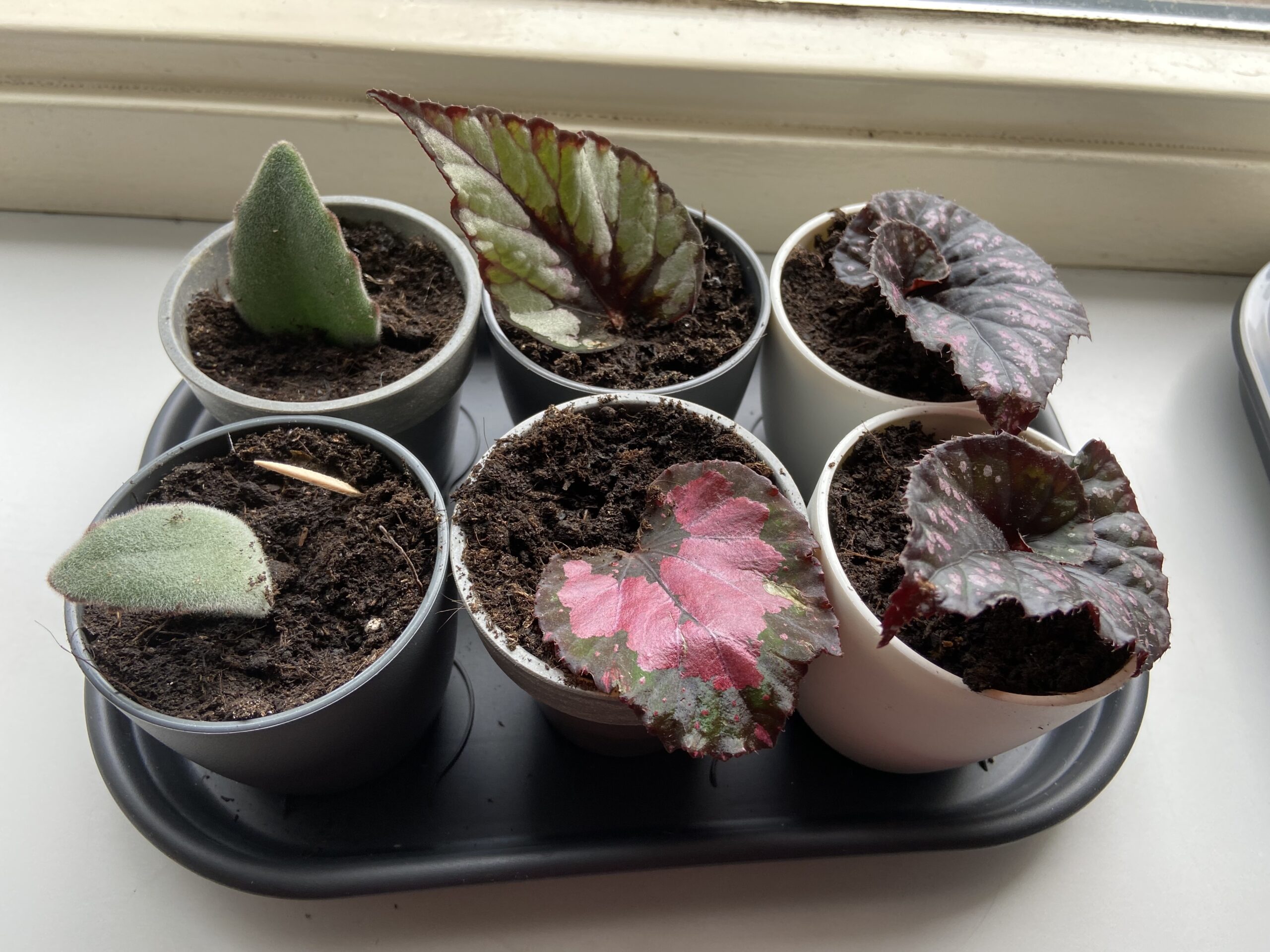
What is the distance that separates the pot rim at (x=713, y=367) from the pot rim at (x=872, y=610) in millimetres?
141

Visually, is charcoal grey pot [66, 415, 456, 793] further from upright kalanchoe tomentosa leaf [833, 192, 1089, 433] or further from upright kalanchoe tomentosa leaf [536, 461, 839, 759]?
upright kalanchoe tomentosa leaf [833, 192, 1089, 433]

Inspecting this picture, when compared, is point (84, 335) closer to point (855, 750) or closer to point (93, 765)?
point (93, 765)

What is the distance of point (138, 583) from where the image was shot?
64 cm

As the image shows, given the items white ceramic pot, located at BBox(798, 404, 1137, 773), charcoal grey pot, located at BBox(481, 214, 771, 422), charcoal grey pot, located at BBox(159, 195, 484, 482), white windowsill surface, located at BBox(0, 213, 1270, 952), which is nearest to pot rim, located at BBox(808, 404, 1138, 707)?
white ceramic pot, located at BBox(798, 404, 1137, 773)

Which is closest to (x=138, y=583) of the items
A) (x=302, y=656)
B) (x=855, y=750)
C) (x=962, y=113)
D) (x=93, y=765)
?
(x=302, y=656)

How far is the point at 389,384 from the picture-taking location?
87 cm

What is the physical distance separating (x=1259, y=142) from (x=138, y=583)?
51.1 inches

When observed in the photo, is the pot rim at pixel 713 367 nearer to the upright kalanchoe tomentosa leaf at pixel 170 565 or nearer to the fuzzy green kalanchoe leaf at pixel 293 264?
the fuzzy green kalanchoe leaf at pixel 293 264

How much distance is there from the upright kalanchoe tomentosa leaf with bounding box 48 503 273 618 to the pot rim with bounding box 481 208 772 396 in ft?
0.98

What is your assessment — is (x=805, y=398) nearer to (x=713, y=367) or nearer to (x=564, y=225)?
(x=713, y=367)

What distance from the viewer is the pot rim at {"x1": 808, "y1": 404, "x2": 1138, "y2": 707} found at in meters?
0.62

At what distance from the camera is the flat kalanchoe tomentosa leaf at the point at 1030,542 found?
0.56 m

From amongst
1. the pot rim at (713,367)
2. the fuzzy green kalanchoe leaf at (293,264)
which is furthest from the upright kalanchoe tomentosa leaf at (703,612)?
the fuzzy green kalanchoe leaf at (293,264)

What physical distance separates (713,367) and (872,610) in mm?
309
